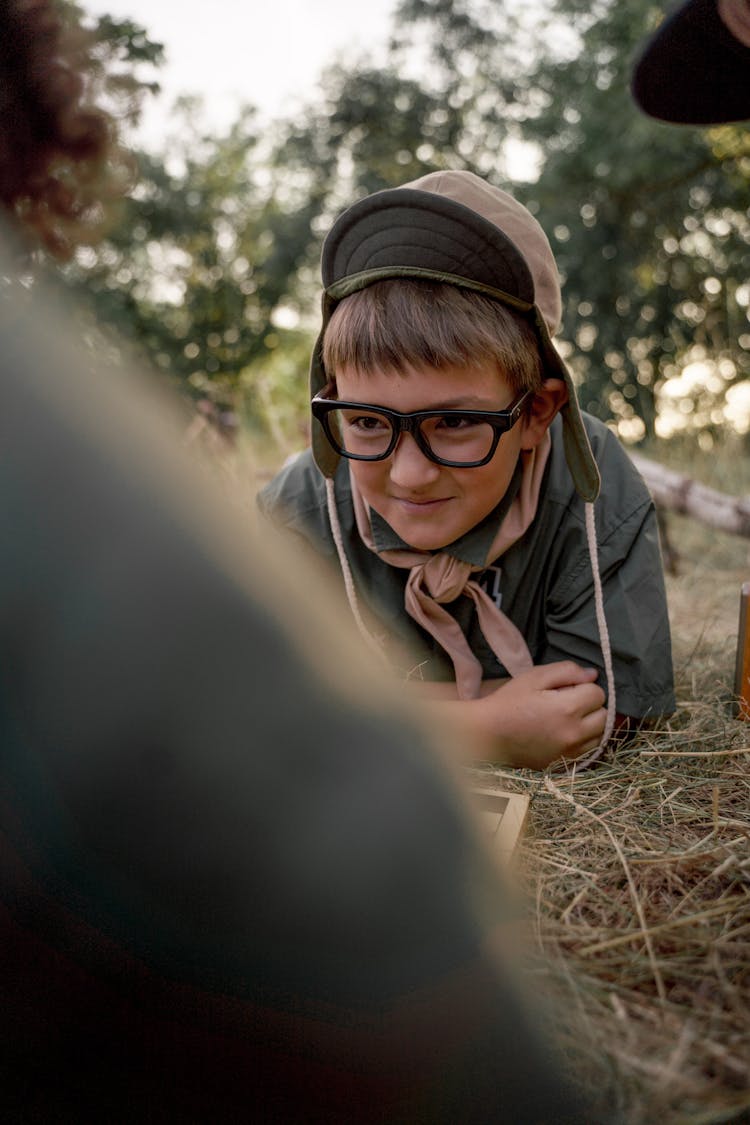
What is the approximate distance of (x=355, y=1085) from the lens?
0.63m

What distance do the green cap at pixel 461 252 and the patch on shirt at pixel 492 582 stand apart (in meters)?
0.28

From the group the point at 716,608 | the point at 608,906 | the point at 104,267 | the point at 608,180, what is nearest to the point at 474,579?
the point at 608,906

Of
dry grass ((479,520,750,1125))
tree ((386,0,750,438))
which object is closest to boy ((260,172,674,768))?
dry grass ((479,520,750,1125))

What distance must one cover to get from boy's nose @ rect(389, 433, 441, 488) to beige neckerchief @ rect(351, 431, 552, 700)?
0.28 meters

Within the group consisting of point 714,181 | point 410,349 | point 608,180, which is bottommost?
point 714,181

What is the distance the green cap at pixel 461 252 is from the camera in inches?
62.7

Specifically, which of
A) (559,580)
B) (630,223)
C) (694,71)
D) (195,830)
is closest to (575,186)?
(630,223)

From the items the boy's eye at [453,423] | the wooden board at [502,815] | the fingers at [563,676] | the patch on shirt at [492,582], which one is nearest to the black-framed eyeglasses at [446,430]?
the boy's eye at [453,423]

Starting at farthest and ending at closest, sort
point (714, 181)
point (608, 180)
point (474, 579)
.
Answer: point (714, 181) < point (608, 180) < point (474, 579)

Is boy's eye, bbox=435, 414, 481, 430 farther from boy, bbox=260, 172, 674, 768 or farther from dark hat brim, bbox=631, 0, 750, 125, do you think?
dark hat brim, bbox=631, 0, 750, 125

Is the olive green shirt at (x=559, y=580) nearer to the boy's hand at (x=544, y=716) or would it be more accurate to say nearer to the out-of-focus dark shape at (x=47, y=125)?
the boy's hand at (x=544, y=716)

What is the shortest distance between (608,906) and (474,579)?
2.90 feet

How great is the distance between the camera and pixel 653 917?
118cm

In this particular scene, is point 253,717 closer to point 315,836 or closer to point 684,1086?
point 315,836
